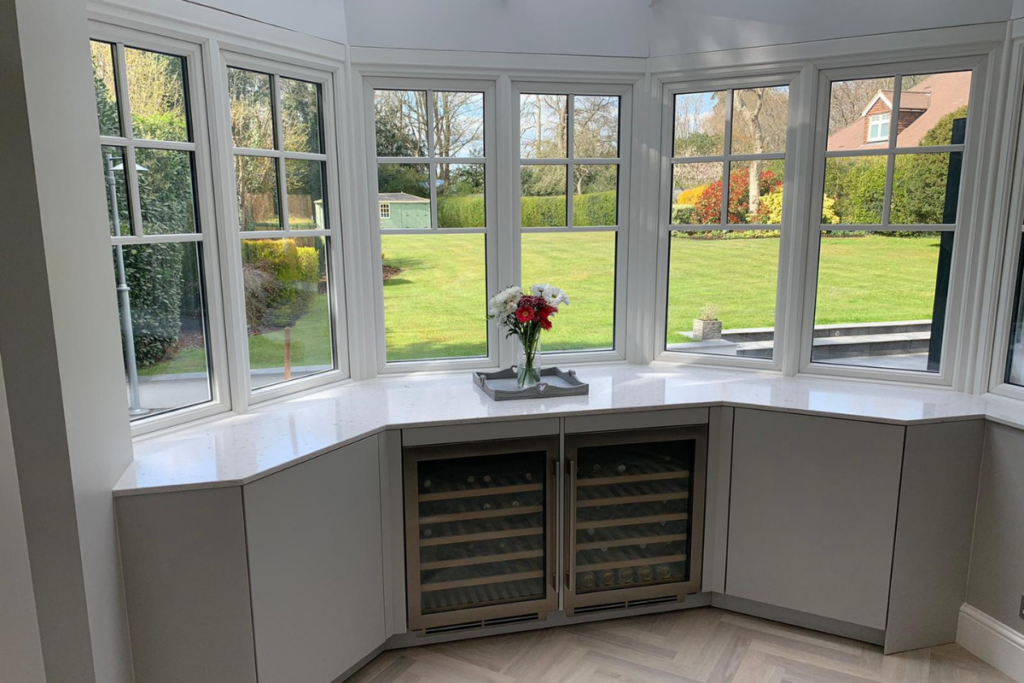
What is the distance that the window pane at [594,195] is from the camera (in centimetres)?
347

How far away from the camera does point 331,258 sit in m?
3.16

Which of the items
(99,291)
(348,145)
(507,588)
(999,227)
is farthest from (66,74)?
(999,227)

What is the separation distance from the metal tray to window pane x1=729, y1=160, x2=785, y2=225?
1.14 metres

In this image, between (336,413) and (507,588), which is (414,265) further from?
(507,588)

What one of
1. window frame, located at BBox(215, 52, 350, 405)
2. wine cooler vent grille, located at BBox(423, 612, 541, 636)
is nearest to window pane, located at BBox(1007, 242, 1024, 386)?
wine cooler vent grille, located at BBox(423, 612, 541, 636)

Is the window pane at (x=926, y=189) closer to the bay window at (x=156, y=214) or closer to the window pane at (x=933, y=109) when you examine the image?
the window pane at (x=933, y=109)

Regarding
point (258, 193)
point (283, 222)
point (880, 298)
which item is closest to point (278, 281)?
point (283, 222)

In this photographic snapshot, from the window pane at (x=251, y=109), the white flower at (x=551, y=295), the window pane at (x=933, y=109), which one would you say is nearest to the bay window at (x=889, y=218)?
the window pane at (x=933, y=109)

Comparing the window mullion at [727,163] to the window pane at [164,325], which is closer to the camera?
the window pane at [164,325]

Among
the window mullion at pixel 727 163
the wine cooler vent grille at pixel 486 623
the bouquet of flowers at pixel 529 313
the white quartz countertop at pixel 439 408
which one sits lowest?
the wine cooler vent grille at pixel 486 623

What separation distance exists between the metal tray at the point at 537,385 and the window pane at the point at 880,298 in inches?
46.8

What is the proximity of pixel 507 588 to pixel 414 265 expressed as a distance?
1.53m

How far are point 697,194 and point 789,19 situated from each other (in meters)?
0.84

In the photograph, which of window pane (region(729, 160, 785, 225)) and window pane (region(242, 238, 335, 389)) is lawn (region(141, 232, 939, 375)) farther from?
window pane (region(729, 160, 785, 225))
